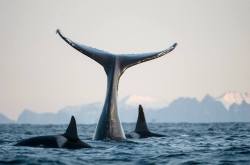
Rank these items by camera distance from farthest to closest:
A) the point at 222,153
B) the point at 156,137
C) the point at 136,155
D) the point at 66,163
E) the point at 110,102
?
1. the point at 156,137
2. the point at 110,102
3. the point at 222,153
4. the point at 136,155
5. the point at 66,163

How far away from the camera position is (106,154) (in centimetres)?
1596

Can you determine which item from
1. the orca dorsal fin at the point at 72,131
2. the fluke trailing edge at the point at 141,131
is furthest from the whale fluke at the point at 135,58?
the fluke trailing edge at the point at 141,131

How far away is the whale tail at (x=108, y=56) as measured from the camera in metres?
19.4

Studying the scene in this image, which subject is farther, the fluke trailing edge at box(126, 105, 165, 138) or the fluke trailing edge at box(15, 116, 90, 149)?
the fluke trailing edge at box(126, 105, 165, 138)

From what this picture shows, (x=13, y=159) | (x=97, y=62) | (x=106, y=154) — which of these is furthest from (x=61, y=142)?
(x=97, y=62)

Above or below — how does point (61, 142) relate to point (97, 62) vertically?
below

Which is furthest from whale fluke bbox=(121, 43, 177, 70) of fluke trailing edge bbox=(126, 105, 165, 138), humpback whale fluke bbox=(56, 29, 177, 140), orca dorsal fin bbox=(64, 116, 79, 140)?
fluke trailing edge bbox=(126, 105, 165, 138)

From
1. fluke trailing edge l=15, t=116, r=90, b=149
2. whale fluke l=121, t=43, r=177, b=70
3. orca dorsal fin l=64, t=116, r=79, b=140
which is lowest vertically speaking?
fluke trailing edge l=15, t=116, r=90, b=149

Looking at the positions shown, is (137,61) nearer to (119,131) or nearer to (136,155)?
(119,131)

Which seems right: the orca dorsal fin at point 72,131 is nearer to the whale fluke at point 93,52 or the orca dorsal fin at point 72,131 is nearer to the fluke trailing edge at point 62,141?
the fluke trailing edge at point 62,141

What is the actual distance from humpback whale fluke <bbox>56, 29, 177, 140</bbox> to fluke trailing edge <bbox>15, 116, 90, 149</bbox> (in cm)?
166

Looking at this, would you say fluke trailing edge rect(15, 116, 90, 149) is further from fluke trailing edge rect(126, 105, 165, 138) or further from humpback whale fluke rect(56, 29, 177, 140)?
fluke trailing edge rect(126, 105, 165, 138)

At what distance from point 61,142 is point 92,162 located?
3.05m

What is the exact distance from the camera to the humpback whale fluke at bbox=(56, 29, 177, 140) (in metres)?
18.7
